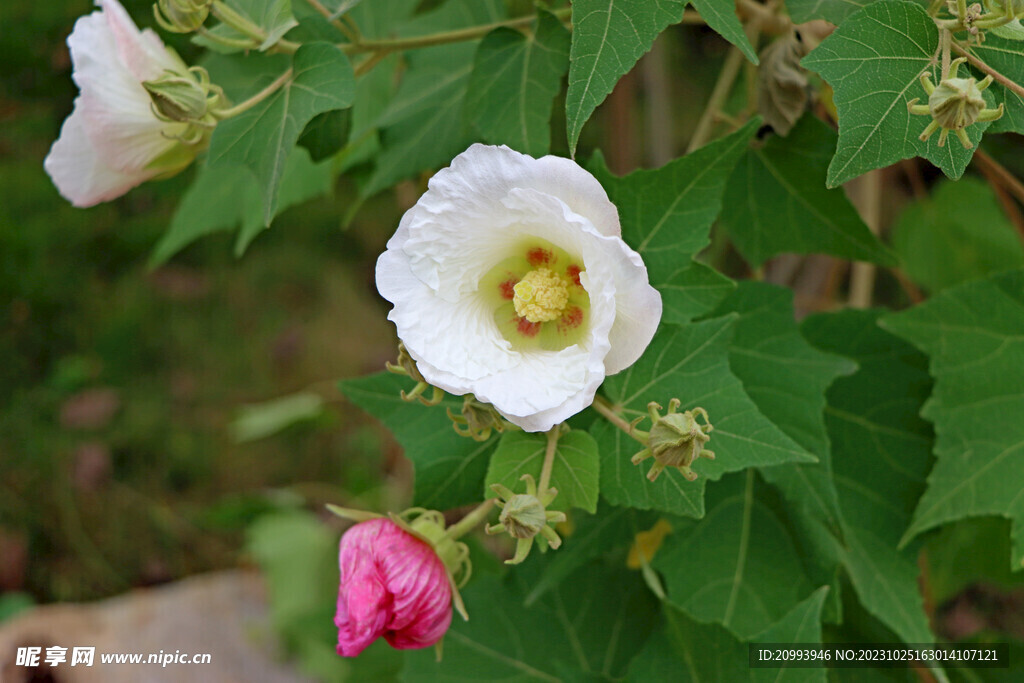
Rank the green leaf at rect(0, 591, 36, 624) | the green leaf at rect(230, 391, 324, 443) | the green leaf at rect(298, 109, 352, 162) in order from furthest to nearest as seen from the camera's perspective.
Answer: the green leaf at rect(0, 591, 36, 624) → the green leaf at rect(230, 391, 324, 443) → the green leaf at rect(298, 109, 352, 162)

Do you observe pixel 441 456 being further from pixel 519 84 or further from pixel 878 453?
pixel 878 453

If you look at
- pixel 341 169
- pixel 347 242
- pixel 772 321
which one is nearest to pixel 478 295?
pixel 772 321

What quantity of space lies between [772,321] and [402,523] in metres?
0.33

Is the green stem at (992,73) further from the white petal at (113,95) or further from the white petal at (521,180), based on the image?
the white petal at (113,95)

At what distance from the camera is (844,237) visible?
0.66 metres

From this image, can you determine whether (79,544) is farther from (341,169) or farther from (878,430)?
(878,430)

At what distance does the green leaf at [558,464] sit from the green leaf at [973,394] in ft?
0.96

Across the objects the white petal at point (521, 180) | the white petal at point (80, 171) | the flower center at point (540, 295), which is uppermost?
the white petal at point (521, 180)

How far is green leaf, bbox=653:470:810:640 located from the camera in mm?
645

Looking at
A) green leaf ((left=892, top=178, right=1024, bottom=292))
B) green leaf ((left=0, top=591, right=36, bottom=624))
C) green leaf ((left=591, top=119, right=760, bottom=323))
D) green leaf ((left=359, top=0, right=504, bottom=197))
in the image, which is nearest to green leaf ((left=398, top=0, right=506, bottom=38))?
green leaf ((left=359, top=0, right=504, bottom=197))

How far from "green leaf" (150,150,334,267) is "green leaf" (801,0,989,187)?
1.78ft

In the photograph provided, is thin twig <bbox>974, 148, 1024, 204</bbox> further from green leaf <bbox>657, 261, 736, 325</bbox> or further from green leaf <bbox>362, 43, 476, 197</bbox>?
green leaf <bbox>362, 43, 476, 197</bbox>

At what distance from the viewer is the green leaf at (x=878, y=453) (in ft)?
2.12

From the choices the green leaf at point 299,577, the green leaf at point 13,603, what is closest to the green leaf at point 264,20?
the green leaf at point 299,577
